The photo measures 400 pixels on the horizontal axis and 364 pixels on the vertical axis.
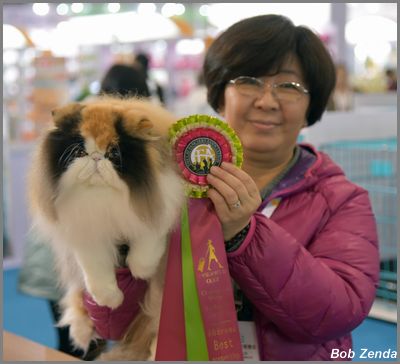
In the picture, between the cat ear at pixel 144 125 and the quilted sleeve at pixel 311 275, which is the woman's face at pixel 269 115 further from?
the cat ear at pixel 144 125

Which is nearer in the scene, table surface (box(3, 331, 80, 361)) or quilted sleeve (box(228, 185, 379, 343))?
quilted sleeve (box(228, 185, 379, 343))

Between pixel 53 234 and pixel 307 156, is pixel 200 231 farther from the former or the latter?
pixel 307 156

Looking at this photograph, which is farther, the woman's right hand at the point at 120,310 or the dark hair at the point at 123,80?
the dark hair at the point at 123,80

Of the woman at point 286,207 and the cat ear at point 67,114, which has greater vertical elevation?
the cat ear at point 67,114

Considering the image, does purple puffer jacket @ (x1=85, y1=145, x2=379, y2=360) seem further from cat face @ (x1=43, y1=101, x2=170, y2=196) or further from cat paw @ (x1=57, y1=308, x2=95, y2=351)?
cat face @ (x1=43, y1=101, x2=170, y2=196)

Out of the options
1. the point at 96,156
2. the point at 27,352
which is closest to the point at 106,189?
Answer: the point at 96,156

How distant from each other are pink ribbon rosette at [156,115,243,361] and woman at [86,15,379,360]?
3 centimetres

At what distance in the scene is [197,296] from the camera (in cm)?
106

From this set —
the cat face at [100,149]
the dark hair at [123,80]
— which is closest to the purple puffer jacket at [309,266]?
the cat face at [100,149]

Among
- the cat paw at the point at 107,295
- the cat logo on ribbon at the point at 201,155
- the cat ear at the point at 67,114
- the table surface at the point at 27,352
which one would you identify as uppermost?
the cat ear at the point at 67,114

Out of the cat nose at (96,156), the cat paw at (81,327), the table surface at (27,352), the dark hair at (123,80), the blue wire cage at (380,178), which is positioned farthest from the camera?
the blue wire cage at (380,178)

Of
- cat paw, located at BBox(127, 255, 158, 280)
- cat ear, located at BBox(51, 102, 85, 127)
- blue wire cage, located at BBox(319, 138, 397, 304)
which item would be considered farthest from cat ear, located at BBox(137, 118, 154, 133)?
blue wire cage, located at BBox(319, 138, 397, 304)

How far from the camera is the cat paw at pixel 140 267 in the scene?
38.9 inches

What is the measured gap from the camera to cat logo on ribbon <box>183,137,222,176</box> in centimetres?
101
